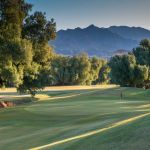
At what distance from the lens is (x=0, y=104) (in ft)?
166

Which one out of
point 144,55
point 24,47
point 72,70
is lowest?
point 24,47

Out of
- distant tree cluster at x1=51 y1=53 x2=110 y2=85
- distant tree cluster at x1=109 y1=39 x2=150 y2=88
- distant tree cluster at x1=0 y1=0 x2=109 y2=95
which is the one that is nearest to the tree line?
distant tree cluster at x1=0 y1=0 x2=109 y2=95

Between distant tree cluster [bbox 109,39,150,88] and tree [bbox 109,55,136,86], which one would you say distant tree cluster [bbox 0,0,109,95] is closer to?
distant tree cluster [bbox 109,39,150,88]

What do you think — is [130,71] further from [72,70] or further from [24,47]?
[24,47]

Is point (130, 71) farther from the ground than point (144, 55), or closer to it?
closer to it

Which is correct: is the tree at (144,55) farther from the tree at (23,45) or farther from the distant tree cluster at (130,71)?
the tree at (23,45)

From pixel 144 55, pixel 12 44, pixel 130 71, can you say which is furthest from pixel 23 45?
pixel 144 55

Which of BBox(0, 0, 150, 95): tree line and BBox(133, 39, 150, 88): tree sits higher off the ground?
BBox(133, 39, 150, 88): tree

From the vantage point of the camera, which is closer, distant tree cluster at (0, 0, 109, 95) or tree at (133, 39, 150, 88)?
distant tree cluster at (0, 0, 109, 95)

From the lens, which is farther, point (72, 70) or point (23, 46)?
point (72, 70)

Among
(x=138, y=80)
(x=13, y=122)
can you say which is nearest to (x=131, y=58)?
(x=138, y=80)

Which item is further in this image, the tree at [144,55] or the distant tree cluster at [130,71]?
the tree at [144,55]

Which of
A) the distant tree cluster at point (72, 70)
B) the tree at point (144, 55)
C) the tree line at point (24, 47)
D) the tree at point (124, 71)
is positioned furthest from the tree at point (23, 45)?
the distant tree cluster at point (72, 70)

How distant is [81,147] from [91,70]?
152971 millimetres
